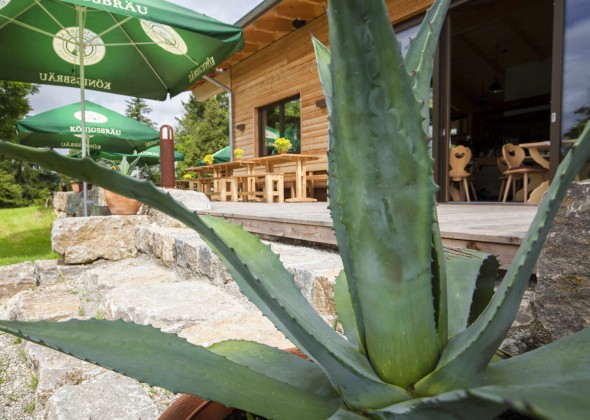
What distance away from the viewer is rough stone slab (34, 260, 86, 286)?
143 inches

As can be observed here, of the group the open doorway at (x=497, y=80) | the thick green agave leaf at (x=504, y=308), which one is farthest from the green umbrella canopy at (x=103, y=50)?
the open doorway at (x=497, y=80)

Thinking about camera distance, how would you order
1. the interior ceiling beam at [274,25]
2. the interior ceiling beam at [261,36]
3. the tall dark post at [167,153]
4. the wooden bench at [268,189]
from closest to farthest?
the tall dark post at [167,153], the wooden bench at [268,189], the interior ceiling beam at [274,25], the interior ceiling beam at [261,36]

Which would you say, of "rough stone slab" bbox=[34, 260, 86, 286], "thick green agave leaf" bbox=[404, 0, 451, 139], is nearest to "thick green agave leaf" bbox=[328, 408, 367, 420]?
"thick green agave leaf" bbox=[404, 0, 451, 139]

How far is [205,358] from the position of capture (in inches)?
21.0

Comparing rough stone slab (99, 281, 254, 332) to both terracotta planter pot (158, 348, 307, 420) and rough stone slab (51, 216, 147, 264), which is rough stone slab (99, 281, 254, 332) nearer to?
terracotta planter pot (158, 348, 307, 420)

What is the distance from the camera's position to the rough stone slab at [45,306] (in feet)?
7.78

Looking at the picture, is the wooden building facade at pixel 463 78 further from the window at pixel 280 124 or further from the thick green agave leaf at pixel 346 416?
the thick green agave leaf at pixel 346 416

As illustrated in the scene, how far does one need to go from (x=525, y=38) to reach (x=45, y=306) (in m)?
10.1

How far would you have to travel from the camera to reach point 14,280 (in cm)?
354

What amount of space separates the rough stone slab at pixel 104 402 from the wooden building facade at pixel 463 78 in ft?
14.8

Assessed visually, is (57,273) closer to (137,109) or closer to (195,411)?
(195,411)

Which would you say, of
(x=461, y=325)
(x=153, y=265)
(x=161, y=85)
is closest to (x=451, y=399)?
(x=461, y=325)

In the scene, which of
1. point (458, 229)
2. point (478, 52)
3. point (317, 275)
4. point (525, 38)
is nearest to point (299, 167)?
point (458, 229)

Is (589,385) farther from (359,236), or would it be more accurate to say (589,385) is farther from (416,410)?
(359,236)
